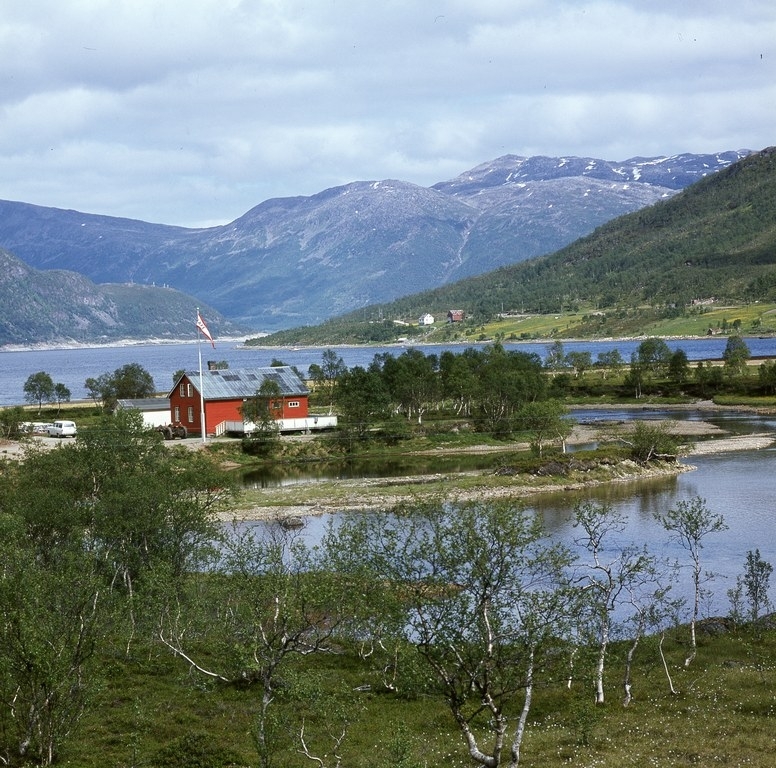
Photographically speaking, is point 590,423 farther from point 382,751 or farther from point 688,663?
point 382,751

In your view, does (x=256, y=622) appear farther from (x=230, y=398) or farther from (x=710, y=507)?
(x=230, y=398)

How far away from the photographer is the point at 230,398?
79.1 metres


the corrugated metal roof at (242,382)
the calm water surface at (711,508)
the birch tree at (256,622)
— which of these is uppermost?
the corrugated metal roof at (242,382)

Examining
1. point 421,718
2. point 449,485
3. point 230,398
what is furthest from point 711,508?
point 230,398

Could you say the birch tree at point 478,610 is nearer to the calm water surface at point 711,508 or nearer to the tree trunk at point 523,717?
the tree trunk at point 523,717

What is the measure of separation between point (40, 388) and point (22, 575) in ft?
296

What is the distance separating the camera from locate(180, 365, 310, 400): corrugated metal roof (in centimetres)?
7912

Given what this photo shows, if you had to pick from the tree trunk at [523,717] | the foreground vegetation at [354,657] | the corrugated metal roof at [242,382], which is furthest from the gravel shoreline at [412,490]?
the tree trunk at [523,717]

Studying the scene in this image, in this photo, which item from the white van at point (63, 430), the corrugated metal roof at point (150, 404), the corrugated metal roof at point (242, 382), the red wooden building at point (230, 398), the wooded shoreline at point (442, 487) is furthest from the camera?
the corrugated metal roof at point (150, 404)

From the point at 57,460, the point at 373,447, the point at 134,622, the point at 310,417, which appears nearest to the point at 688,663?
the point at 134,622

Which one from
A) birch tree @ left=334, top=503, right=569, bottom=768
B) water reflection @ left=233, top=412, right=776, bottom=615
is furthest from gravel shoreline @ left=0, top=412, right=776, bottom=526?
birch tree @ left=334, top=503, right=569, bottom=768

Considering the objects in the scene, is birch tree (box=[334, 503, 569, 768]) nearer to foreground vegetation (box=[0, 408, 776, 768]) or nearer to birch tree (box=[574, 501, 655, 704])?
foreground vegetation (box=[0, 408, 776, 768])

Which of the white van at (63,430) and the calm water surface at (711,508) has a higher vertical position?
the white van at (63,430)

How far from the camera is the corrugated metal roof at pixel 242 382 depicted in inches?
3115
